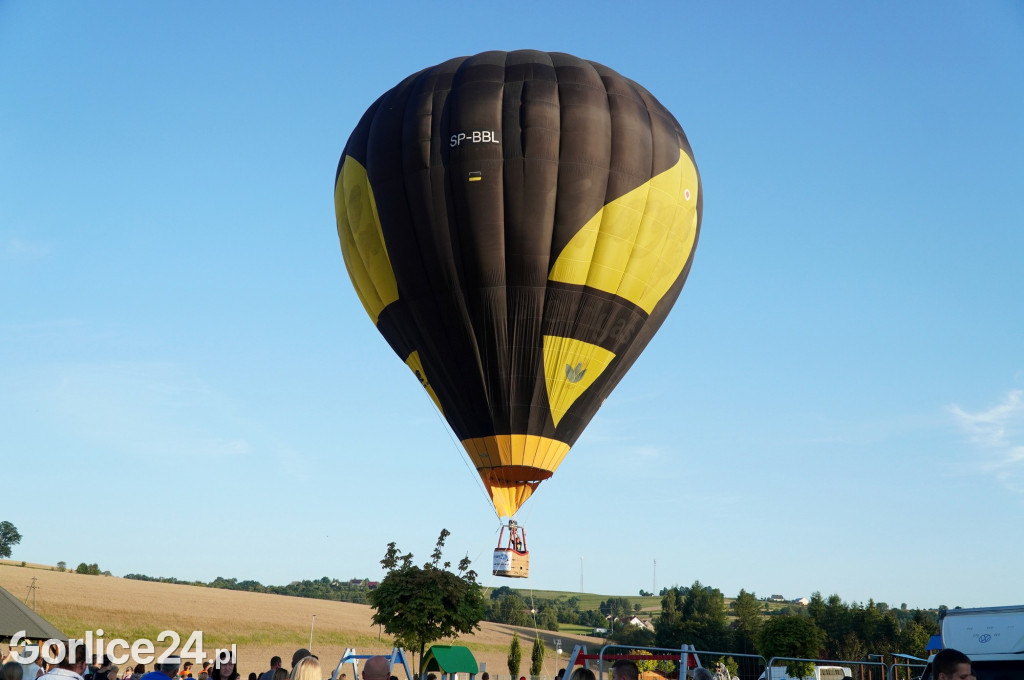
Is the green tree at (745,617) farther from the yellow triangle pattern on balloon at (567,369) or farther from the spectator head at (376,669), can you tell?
the spectator head at (376,669)

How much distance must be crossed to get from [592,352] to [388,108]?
7909 mm

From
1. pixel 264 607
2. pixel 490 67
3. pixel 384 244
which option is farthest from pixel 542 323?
pixel 264 607

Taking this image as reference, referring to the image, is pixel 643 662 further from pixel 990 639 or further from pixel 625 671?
pixel 625 671

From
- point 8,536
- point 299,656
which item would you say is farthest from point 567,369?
point 8,536

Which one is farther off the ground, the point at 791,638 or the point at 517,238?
the point at 517,238

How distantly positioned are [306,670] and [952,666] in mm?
3462

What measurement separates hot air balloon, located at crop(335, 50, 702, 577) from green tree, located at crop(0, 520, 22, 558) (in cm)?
13033

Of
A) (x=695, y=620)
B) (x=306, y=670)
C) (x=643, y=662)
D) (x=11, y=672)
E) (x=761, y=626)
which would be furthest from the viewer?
(x=695, y=620)

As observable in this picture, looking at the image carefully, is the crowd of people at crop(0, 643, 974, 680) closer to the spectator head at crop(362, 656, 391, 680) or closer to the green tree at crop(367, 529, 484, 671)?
the spectator head at crop(362, 656, 391, 680)

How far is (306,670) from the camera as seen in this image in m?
5.69

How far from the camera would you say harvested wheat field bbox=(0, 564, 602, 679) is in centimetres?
5522

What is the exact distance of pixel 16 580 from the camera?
210 ft

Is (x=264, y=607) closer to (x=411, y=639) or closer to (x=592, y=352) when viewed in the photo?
(x=411, y=639)

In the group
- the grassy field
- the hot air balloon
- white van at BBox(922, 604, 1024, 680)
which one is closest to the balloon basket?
the hot air balloon
